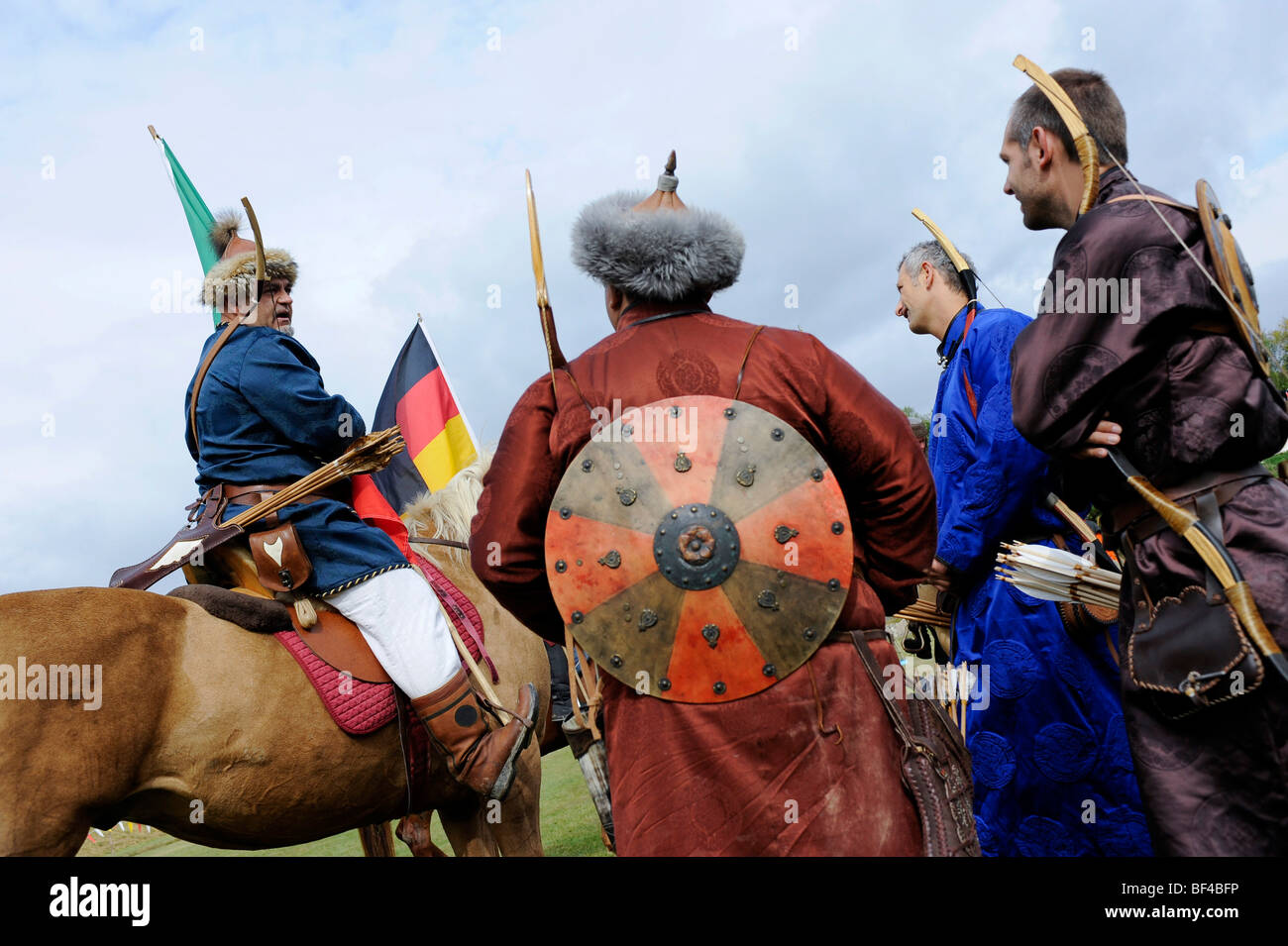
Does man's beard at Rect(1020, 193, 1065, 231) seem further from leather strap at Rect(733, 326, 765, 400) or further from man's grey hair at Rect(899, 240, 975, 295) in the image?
man's grey hair at Rect(899, 240, 975, 295)

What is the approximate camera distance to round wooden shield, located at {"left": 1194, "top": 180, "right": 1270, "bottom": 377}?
2.08 m

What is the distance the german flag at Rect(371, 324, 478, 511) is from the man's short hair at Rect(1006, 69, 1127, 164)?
6662 millimetres

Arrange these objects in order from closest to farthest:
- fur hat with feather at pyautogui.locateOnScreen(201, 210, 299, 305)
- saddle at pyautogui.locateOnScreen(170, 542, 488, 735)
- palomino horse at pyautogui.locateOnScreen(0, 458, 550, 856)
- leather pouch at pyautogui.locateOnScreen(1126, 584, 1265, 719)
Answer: leather pouch at pyautogui.locateOnScreen(1126, 584, 1265, 719) → palomino horse at pyautogui.locateOnScreen(0, 458, 550, 856) → saddle at pyautogui.locateOnScreen(170, 542, 488, 735) → fur hat with feather at pyautogui.locateOnScreen(201, 210, 299, 305)

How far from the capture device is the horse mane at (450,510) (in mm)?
5172

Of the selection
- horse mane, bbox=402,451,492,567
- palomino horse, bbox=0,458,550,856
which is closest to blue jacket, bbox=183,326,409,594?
palomino horse, bbox=0,458,550,856

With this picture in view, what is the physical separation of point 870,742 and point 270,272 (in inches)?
134

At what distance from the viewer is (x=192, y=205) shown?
5465 millimetres

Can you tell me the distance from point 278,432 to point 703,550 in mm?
2644

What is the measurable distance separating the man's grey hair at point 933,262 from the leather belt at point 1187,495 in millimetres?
2026

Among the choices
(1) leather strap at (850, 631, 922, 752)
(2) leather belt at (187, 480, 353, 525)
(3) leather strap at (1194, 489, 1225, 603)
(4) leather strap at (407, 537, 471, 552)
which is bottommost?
(1) leather strap at (850, 631, 922, 752)

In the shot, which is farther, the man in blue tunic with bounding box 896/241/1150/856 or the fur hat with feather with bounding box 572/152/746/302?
the man in blue tunic with bounding box 896/241/1150/856

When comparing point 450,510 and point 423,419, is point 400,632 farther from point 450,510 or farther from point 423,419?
point 423,419

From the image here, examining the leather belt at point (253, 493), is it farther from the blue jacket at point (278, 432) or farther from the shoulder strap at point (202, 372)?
the shoulder strap at point (202, 372)
